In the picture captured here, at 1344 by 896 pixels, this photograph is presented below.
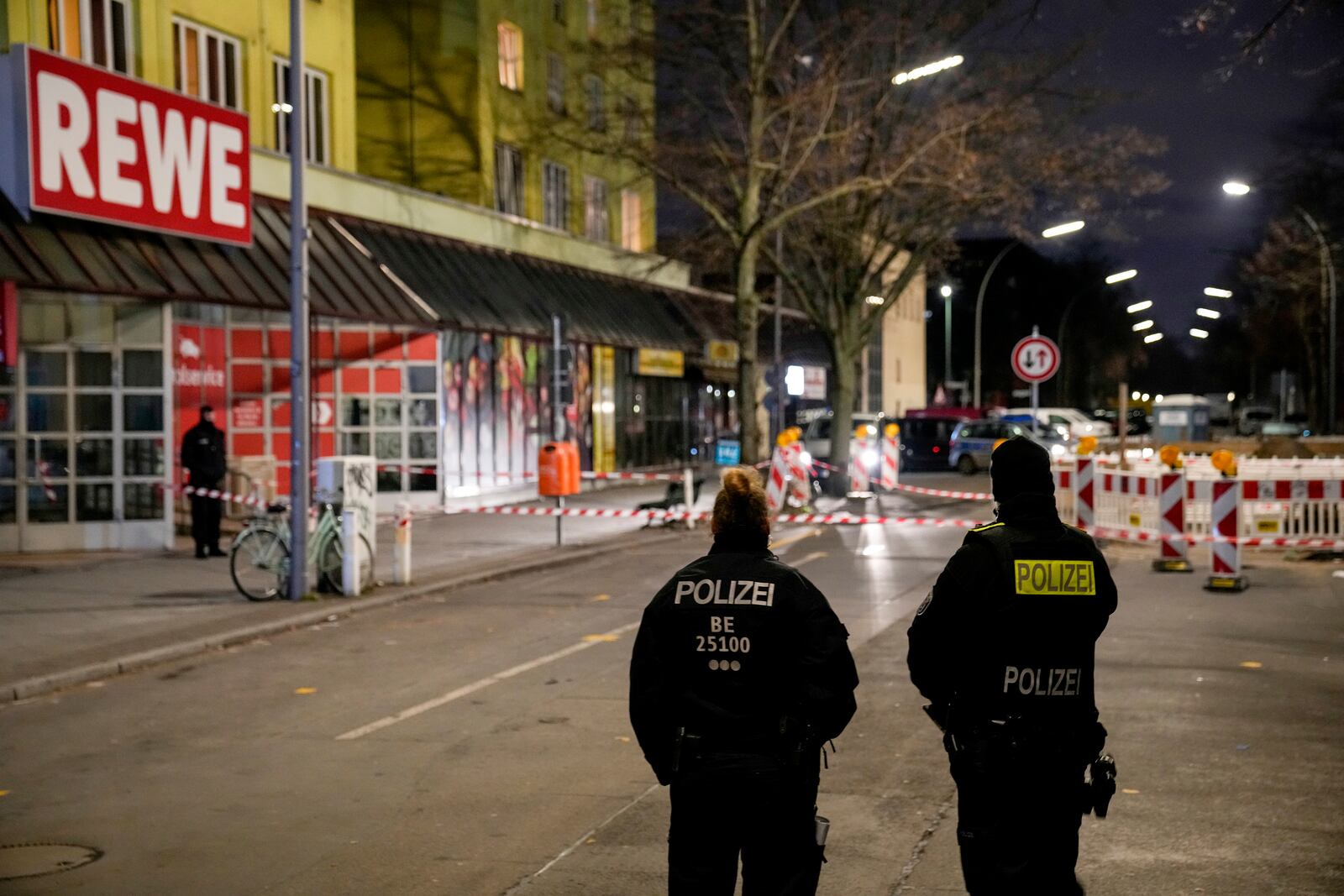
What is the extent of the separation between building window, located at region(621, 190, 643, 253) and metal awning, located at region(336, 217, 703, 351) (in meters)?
1.78

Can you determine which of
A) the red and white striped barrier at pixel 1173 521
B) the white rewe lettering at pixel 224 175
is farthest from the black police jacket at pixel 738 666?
the white rewe lettering at pixel 224 175

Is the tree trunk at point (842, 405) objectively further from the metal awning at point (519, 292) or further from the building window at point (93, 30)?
the building window at point (93, 30)

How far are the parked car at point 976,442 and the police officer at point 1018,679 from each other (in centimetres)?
3631

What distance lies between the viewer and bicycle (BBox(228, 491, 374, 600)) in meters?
14.7

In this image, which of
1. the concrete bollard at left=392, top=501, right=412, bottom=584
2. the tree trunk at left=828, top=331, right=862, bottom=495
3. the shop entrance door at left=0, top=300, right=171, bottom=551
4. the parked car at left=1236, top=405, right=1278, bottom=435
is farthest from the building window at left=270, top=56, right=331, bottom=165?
the parked car at left=1236, top=405, right=1278, bottom=435

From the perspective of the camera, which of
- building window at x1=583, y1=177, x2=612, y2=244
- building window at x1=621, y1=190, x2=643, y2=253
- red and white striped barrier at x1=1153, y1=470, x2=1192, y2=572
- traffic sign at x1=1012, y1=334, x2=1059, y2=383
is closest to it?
red and white striped barrier at x1=1153, y1=470, x2=1192, y2=572

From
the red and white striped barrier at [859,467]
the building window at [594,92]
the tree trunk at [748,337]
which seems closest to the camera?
the tree trunk at [748,337]

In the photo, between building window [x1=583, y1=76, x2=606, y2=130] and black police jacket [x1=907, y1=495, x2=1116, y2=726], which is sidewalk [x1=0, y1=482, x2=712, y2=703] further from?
building window [x1=583, y1=76, x2=606, y2=130]

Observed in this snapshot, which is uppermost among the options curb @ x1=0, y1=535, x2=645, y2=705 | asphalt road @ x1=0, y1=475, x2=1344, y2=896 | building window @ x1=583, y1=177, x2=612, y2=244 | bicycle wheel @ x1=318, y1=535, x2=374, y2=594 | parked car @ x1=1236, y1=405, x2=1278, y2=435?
building window @ x1=583, y1=177, x2=612, y2=244

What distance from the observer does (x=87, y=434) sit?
1931 centimetres

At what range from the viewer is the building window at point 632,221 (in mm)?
39219

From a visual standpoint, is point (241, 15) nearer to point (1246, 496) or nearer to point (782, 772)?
point (1246, 496)

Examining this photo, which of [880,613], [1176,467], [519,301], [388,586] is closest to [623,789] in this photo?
[880,613]

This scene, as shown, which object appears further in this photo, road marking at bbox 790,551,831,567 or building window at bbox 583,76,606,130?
building window at bbox 583,76,606,130
